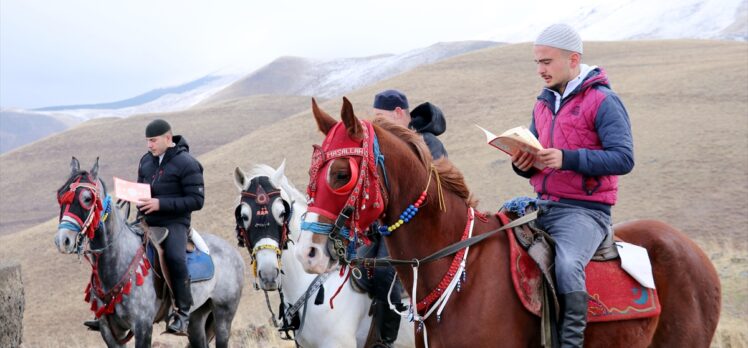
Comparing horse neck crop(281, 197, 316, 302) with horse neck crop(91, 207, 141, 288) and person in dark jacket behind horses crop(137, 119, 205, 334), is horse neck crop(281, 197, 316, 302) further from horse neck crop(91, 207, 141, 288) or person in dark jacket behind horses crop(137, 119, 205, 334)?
horse neck crop(91, 207, 141, 288)

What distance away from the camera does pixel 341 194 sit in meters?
3.28

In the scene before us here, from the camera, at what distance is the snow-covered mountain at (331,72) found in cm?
10119

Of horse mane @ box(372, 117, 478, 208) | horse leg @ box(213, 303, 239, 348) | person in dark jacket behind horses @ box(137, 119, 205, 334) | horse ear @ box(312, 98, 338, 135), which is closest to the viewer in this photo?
horse ear @ box(312, 98, 338, 135)

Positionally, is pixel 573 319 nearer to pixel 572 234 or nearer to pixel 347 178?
pixel 572 234

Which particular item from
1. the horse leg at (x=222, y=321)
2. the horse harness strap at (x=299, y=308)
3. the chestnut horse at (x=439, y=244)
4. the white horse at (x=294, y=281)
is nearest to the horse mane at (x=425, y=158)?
the chestnut horse at (x=439, y=244)

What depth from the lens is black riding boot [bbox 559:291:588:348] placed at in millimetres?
3805

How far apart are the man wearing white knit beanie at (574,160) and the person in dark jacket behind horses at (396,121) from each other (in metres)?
1.37

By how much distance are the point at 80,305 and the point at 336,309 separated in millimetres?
16658

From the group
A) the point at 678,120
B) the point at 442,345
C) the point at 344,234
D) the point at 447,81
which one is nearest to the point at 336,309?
the point at 442,345

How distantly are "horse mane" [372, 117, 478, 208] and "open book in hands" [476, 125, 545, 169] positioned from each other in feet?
0.89

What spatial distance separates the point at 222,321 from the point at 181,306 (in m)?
0.98

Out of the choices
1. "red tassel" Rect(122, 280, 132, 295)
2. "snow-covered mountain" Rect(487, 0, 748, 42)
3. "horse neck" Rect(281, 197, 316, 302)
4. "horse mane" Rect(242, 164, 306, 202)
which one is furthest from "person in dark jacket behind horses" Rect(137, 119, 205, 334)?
"snow-covered mountain" Rect(487, 0, 748, 42)

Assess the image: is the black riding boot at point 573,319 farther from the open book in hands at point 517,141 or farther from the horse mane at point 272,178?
the horse mane at point 272,178

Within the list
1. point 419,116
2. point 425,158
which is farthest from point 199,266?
point 425,158
